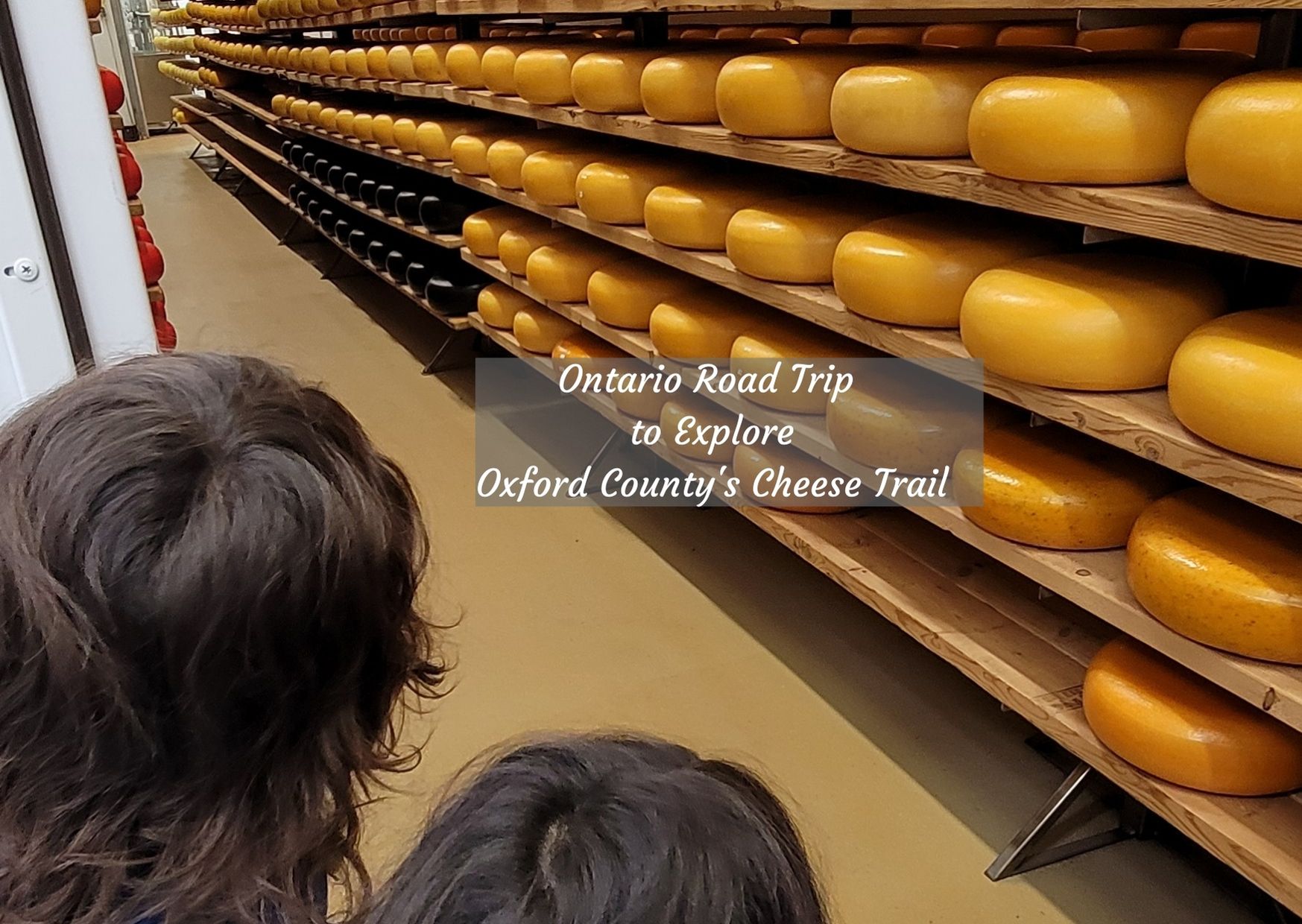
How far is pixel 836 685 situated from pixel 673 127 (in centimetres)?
119

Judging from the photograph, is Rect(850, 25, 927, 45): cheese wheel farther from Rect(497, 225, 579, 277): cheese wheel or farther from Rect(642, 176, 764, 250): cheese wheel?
Rect(497, 225, 579, 277): cheese wheel

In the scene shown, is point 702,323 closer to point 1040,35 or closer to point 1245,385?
point 1040,35

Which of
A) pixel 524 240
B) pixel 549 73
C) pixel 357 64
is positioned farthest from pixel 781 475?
pixel 357 64

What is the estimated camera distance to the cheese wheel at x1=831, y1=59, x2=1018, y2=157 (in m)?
1.67

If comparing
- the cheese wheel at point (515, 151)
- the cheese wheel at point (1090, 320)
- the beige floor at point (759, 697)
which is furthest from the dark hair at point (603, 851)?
the cheese wheel at point (515, 151)

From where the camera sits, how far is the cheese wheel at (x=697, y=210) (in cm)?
236

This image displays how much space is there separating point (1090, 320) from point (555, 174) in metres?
1.77

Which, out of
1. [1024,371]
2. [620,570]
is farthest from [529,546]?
[1024,371]

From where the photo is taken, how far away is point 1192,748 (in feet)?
4.86

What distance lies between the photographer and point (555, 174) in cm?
294

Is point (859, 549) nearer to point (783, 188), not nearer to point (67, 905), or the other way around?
point (783, 188)

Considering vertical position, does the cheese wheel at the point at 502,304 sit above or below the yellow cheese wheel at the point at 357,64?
below

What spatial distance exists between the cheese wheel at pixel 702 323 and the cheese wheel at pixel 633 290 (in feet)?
0.36

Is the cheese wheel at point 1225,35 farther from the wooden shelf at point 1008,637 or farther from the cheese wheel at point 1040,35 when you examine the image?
the wooden shelf at point 1008,637
